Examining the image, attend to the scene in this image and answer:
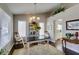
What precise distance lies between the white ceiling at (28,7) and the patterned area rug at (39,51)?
67cm

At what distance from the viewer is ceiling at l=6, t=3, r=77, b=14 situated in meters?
2.27

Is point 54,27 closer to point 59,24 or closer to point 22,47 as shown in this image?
point 59,24

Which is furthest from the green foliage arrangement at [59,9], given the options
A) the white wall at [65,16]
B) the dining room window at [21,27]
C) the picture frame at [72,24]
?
the dining room window at [21,27]

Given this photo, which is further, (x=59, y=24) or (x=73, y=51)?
(x=59, y=24)

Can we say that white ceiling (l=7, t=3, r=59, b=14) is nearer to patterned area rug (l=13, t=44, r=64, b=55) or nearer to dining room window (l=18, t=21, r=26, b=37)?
dining room window (l=18, t=21, r=26, b=37)

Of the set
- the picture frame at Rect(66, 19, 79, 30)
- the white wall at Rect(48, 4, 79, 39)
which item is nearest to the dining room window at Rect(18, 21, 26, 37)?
the white wall at Rect(48, 4, 79, 39)

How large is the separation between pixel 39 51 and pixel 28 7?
0.84 metres

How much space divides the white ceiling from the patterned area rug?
673 mm

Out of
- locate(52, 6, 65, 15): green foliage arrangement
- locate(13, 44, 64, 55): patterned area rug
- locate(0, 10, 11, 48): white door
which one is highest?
locate(52, 6, 65, 15): green foliage arrangement
